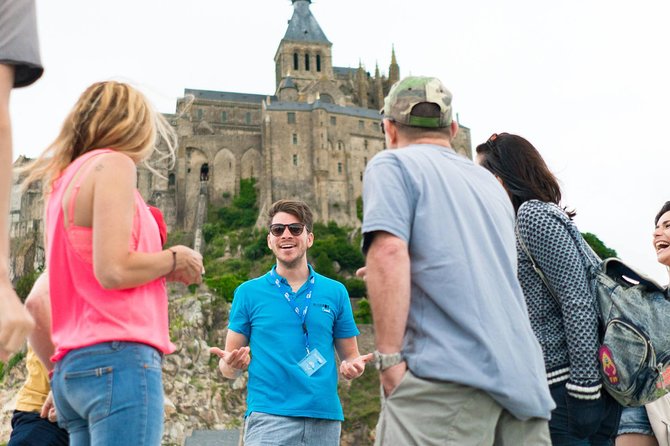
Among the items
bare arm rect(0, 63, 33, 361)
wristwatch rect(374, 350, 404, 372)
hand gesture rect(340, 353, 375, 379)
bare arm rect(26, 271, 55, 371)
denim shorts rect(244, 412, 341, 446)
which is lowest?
denim shorts rect(244, 412, 341, 446)

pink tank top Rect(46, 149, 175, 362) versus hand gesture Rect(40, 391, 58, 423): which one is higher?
pink tank top Rect(46, 149, 175, 362)

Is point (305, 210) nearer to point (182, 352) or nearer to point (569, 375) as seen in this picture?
point (569, 375)

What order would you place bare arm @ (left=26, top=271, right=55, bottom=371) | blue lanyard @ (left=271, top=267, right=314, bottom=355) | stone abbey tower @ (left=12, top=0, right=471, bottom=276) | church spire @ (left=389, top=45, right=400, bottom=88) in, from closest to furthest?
bare arm @ (left=26, top=271, right=55, bottom=371)
blue lanyard @ (left=271, top=267, right=314, bottom=355)
stone abbey tower @ (left=12, top=0, right=471, bottom=276)
church spire @ (left=389, top=45, right=400, bottom=88)

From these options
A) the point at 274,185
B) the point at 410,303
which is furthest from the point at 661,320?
the point at 274,185

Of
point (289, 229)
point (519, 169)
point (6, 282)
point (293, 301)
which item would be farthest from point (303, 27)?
point (6, 282)

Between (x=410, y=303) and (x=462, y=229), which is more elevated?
(x=462, y=229)

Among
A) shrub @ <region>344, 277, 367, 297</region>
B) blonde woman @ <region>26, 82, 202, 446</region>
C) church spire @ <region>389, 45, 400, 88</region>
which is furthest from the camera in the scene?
church spire @ <region>389, 45, 400, 88</region>

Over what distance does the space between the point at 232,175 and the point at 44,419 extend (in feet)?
184

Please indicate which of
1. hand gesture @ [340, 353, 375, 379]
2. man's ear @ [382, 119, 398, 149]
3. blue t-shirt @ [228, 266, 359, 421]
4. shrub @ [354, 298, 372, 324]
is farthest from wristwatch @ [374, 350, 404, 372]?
shrub @ [354, 298, 372, 324]

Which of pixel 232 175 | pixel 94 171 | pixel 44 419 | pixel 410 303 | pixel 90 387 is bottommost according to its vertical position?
pixel 44 419

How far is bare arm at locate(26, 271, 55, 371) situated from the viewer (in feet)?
11.7

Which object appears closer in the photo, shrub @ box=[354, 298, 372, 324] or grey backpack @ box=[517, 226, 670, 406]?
grey backpack @ box=[517, 226, 670, 406]

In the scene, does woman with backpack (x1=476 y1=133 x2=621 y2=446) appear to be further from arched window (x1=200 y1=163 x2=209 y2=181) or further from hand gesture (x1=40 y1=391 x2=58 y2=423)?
arched window (x1=200 y1=163 x2=209 y2=181)

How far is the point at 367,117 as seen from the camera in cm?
6294
